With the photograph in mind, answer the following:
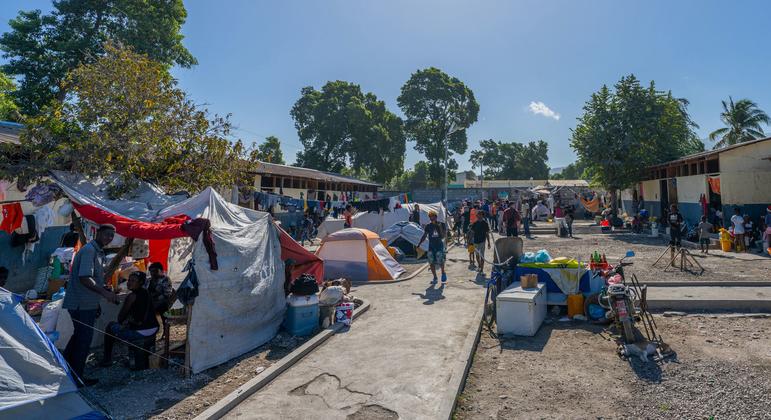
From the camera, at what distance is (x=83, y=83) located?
23.2ft

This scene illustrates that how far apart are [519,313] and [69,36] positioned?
2303 cm

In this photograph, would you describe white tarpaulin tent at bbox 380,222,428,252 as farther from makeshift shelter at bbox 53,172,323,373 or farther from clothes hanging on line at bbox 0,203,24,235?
clothes hanging on line at bbox 0,203,24,235

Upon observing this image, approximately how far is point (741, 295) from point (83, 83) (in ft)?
41.6

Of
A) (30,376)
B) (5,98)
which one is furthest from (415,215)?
(5,98)

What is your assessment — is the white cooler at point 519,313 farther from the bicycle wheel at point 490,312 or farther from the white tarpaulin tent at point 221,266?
the white tarpaulin tent at point 221,266

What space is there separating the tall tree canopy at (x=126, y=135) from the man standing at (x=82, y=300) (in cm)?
209

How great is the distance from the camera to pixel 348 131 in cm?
4250

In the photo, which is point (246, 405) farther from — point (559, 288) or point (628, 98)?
point (628, 98)

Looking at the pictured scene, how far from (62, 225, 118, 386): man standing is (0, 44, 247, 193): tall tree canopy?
2.09 metres

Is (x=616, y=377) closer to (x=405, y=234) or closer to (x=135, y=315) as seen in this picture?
(x=135, y=315)

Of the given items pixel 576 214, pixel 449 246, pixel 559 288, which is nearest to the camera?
pixel 559 288

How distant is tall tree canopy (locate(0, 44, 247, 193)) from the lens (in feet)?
20.7

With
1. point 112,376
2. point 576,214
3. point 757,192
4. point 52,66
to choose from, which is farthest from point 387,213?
point 576,214

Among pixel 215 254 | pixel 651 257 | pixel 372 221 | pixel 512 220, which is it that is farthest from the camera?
pixel 372 221
